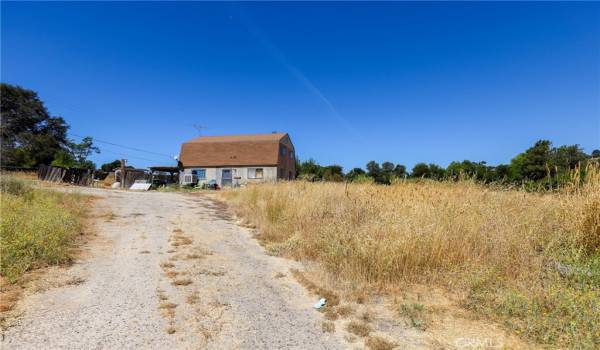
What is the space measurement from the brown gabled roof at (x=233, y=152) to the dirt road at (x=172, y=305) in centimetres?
2417

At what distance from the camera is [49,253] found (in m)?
4.21

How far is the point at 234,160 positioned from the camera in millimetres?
30047

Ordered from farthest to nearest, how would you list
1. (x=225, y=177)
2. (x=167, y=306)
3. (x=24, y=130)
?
(x=24, y=130) → (x=225, y=177) → (x=167, y=306)

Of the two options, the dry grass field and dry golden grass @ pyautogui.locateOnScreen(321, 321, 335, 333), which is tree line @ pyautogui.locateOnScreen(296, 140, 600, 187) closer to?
the dry grass field

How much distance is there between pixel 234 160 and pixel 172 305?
27735 mm

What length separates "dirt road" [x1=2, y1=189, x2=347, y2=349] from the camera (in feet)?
8.09

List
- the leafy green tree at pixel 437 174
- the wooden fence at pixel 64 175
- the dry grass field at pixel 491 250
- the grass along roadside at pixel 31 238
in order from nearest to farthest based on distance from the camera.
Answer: the dry grass field at pixel 491 250, the grass along roadside at pixel 31 238, the leafy green tree at pixel 437 174, the wooden fence at pixel 64 175

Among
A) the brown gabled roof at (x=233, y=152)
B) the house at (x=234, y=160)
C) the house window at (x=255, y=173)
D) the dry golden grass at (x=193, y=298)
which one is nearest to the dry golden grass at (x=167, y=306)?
the dry golden grass at (x=193, y=298)

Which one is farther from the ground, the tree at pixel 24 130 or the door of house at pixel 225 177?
the tree at pixel 24 130

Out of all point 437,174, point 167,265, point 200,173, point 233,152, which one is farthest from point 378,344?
point 200,173

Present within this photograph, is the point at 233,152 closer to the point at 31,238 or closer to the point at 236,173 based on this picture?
the point at 236,173

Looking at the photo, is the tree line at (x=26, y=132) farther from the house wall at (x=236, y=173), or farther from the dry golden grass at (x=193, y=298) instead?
the dry golden grass at (x=193, y=298)

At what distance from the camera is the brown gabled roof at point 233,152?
29.5m

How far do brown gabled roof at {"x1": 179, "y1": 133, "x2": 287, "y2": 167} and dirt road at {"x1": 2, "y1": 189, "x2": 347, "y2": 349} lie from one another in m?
24.2
